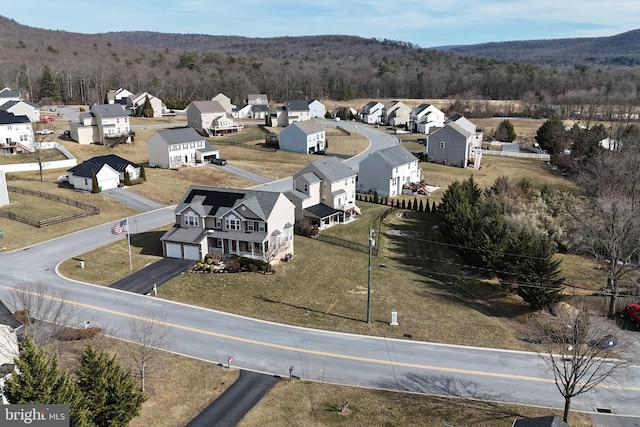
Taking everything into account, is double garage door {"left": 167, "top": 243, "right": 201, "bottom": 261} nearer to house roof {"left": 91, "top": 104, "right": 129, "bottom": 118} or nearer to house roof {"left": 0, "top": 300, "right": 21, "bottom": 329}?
house roof {"left": 0, "top": 300, "right": 21, "bottom": 329}

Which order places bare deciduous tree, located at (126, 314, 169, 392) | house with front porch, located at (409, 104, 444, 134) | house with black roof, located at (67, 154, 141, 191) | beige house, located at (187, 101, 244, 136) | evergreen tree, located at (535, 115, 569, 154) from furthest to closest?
1. house with front porch, located at (409, 104, 444, 134)
2. beige house, located at (187, 101, 244, 136)
3. evergreen tree, located at (535, 115, 569, 154)
4. house with black roof, located at (67, 154, 141, 191)
5. bare deciduous tree, located at (126, 314, 169, 392)

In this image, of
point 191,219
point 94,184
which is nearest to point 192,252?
point 191,219

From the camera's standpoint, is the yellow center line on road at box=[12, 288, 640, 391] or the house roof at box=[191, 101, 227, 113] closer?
the yellow center line on road at box=[12, 288, 640, 391]

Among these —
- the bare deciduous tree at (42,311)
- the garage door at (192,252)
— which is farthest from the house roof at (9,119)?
the garage door at (192,252)

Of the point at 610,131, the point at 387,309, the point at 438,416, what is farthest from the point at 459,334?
the point at 610,131

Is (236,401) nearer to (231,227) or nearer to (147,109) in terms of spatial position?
(231,227)

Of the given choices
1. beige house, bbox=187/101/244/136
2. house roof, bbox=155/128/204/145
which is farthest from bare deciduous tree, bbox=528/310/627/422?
beige house, bbox=187/101/244/136

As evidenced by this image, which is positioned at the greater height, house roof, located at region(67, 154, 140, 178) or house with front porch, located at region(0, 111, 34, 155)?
house with front porch, located at region(0, 111, 34, 155)
